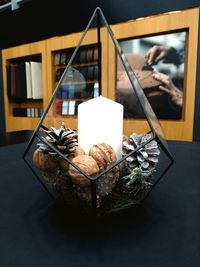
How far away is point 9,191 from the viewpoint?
18.6 inches

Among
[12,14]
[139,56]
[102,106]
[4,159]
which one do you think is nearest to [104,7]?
[139,56]

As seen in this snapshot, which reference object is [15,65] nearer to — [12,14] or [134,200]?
[12,14]

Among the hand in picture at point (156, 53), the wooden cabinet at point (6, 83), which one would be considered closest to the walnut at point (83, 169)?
the hand in picture at point (156, 53)

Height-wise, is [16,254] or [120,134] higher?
[120,134]

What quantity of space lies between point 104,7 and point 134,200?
8.67ft

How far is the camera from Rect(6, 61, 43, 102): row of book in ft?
10.9

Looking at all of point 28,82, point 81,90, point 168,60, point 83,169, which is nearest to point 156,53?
point 168,60

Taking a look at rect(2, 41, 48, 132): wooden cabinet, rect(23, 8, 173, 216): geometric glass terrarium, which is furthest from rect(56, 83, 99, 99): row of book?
rect(2, 41, 48, 132): wooden cabinet

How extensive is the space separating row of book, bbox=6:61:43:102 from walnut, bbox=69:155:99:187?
317cm

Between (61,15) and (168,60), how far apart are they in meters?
1.54

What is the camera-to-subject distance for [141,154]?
1.15ft

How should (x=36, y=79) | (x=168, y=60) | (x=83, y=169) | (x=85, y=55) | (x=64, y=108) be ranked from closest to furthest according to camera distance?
(x=83, y=169)
(x=64, y=108)
(x=85, y=55)
(x=168, y=60)
(x=36, y=79)

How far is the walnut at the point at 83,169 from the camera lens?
0.29 meters

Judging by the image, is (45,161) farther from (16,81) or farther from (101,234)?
(16,81)
